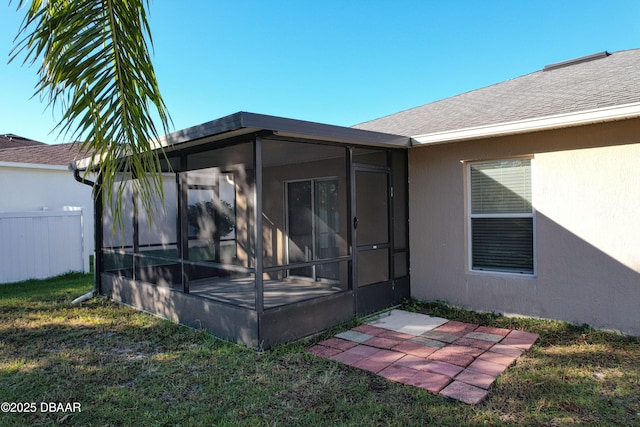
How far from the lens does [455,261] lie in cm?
579

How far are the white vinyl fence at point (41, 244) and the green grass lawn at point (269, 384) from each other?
4.47 meters

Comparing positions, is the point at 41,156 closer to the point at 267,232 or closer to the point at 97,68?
the point at 267,232

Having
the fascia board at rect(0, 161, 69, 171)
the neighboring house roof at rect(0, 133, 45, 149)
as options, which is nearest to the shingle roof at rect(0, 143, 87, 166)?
the fascia board at rect(0, 161, 69, 171)

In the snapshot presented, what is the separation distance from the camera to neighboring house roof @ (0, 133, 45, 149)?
740 inches

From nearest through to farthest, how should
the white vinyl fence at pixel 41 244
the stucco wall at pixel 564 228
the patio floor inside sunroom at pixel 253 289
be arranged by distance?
the stucco wall at pixel 564 228 < the patio floor inside sunroom at pixel 253 289 < the white vinyl fence at pixel 41 244

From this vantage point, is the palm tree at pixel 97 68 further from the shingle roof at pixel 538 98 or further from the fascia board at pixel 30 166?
the fascia board at pixel 30 166

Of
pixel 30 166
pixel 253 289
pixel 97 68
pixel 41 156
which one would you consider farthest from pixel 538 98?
pixel 41 156

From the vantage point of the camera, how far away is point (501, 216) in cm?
545

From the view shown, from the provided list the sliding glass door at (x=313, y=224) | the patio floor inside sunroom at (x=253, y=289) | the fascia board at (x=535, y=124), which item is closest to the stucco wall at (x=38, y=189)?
the patio floor inside sunroom at (x=253, y=289)

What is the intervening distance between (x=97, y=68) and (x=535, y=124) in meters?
4.42

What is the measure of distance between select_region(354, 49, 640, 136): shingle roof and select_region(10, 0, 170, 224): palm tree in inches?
158

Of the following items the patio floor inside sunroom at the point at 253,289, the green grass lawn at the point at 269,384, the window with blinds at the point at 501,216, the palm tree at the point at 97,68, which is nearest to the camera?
the palm tree at the point at 97,68

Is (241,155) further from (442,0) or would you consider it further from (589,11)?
(589,11)

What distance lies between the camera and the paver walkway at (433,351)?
11.7ft
